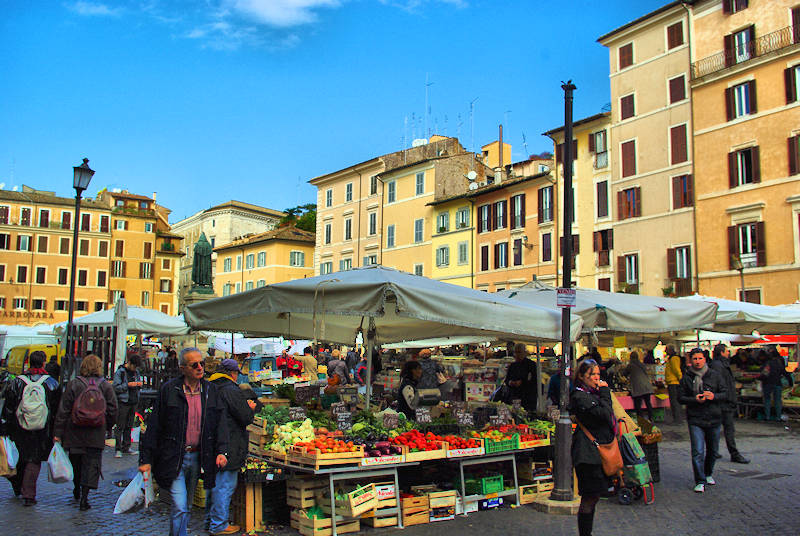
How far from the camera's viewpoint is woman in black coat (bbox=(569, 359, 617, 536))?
584 cm

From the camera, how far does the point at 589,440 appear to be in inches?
232

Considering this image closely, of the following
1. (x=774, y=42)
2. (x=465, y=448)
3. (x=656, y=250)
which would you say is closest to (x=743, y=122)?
(x=774, y=42)

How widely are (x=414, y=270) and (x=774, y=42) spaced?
86.9 ft

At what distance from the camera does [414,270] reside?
161ft

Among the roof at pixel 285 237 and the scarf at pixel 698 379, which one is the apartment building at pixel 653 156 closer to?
the scarf at pixel 698 379

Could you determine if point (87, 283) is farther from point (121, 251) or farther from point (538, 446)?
point (538, 446)

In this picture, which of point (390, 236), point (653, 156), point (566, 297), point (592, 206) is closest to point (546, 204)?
point (592, 206)

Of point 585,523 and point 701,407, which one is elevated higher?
point 701,407

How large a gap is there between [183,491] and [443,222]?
138ft

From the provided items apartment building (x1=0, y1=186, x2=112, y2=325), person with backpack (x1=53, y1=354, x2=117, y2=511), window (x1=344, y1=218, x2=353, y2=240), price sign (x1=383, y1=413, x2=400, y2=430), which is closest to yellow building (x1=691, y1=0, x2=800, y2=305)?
price sign (x1=383, y1=413, x2=400, y2=430)

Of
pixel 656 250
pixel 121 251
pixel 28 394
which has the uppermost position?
pixel 121 251

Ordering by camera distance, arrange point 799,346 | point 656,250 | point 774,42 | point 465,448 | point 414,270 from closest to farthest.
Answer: point 465,448
point 799,346
point 774,42
point 656,250
point 414,270

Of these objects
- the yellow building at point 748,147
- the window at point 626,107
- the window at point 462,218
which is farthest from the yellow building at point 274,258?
the yellow building at point 748,147

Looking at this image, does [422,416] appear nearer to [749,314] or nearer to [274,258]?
[749,314]
